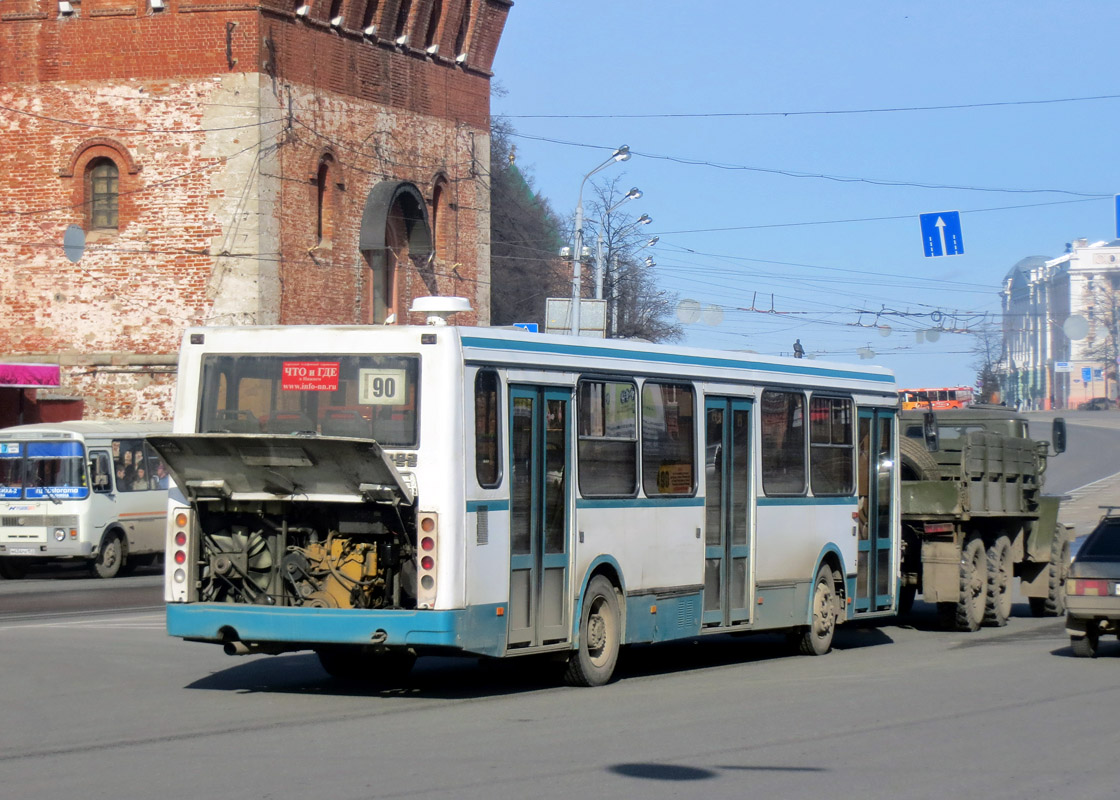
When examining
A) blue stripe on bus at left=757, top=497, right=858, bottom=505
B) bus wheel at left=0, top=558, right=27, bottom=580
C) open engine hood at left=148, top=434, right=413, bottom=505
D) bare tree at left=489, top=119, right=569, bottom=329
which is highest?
bare tree at left=489, top=119, right=569, bottom=329

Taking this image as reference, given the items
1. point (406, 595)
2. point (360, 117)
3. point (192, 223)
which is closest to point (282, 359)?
point (406, 595)

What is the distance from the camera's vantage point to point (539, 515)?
12.1 meters

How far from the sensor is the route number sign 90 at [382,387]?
37.0 feet

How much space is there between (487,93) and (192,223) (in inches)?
458

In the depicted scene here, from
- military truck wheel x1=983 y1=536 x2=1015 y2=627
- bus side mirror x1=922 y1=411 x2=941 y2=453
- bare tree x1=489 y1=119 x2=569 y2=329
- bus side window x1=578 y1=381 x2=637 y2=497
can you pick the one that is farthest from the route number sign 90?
bare tree x1=489 y1=119 x2=569 y2=329

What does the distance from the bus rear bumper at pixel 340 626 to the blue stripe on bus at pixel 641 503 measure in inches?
57.9

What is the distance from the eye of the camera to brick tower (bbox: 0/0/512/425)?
35562 mm

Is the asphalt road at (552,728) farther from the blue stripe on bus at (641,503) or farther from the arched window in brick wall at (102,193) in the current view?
the arched window in brick wall at (102,193)

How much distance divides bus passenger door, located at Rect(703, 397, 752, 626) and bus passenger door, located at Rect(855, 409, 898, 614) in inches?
99.3

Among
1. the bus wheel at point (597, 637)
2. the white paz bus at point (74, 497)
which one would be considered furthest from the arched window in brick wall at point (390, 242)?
the bus wheel at point (597, 637)

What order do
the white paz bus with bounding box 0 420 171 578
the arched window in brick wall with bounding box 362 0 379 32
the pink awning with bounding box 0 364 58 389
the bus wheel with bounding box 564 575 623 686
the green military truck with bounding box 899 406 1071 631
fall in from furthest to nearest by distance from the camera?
the arched window in brick wall with bounding box 362 0 379 32, the pink awning with bounding box 0 364 58 389, the white paz bus with bounding box 0 420 171 578, the green military truck with bounding box 899 406 1071 631, the bus wheel with bounding box 564 575 623 686

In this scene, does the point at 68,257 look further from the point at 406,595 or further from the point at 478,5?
the point at 406,595

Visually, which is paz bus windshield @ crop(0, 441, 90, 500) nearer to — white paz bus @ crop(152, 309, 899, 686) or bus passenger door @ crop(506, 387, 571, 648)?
white paz bus @ crop(152, 309, 899, 686)

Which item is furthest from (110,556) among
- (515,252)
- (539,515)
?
(515,252)
